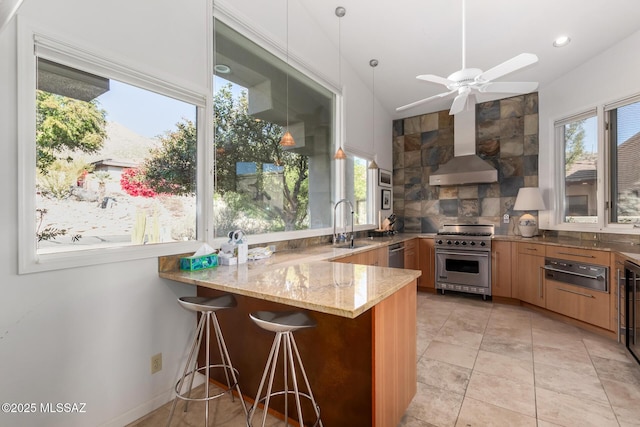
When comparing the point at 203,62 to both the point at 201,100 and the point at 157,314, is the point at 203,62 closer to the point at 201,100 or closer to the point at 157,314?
the point at 201,100

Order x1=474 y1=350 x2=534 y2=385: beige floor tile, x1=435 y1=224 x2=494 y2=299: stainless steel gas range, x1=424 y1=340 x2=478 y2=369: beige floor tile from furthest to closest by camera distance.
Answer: x1=435 y1=224 x2=494 y2=299: stainless steel gas range, x1=424 y1=340 x2=478 y2=369: beige floor tile, x1=474 y1=350 x2=534 y2=385: beige floor tile

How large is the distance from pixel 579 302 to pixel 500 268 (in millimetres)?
1035

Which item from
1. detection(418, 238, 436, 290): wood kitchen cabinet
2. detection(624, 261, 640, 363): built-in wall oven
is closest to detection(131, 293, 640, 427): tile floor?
detection(624, 261, 640, 363): built-in wall oven

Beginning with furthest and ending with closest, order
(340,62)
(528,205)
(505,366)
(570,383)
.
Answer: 1. (528,205)
2. (340,62)
3. (505,366)
4. (570,383)

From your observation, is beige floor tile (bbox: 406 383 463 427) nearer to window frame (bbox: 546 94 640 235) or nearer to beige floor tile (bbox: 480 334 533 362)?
beige floor tile (bbox: 480 334 533 362)

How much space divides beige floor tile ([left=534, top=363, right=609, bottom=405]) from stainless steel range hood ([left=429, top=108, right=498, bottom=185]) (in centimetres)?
285

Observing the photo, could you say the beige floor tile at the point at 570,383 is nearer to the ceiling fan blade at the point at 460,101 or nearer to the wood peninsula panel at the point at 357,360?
the wood peninsula panel at the point at 357,360

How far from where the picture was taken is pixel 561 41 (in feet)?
10.6

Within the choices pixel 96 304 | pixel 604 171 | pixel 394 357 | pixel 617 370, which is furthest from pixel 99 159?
pixel 604 171

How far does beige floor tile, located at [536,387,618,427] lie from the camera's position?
69.0 inches

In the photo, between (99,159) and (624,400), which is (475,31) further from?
(99,159)

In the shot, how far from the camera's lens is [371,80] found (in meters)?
4.47

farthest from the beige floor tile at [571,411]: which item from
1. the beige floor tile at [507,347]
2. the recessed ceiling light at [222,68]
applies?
the recessed ceiling light at [222,68]

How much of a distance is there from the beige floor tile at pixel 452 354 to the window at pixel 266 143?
179 cm
